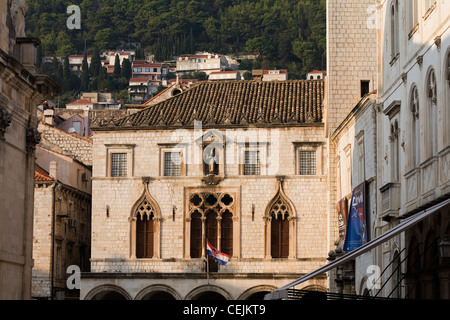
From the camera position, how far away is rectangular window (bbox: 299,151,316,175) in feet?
186

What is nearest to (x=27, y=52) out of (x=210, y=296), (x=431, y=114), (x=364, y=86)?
(x=431, y=114)

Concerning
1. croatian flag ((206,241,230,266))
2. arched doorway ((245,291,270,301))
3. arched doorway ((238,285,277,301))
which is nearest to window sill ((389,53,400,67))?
croatian flag ((206,241,230,266))

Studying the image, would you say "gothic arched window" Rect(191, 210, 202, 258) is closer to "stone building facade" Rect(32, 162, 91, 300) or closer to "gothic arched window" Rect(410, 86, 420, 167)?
"stone building facade" Rect(32, 162, 91, 300)

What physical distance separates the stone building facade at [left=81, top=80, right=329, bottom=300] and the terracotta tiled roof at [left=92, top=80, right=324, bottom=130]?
0.39 ft

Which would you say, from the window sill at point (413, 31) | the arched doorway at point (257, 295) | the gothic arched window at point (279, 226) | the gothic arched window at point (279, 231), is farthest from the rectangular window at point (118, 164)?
the window sill at point (413, 31)

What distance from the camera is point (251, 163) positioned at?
5741 centimetres

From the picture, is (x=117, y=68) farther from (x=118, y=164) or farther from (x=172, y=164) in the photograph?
(x=172, y=164)

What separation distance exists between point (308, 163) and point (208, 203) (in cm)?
535

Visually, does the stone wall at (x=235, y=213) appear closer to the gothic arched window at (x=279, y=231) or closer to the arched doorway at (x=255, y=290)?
the gothic arched window at (x=279, y=231)

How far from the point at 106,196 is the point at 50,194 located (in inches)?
203

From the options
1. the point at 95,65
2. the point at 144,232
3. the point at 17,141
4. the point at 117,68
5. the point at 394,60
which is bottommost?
the point at 144,232

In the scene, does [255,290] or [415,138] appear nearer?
[415,138]

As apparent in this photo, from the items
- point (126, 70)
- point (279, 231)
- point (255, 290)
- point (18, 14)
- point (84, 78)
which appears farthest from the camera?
point (126, 70)

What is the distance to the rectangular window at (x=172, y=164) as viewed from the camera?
57781 millimetres
